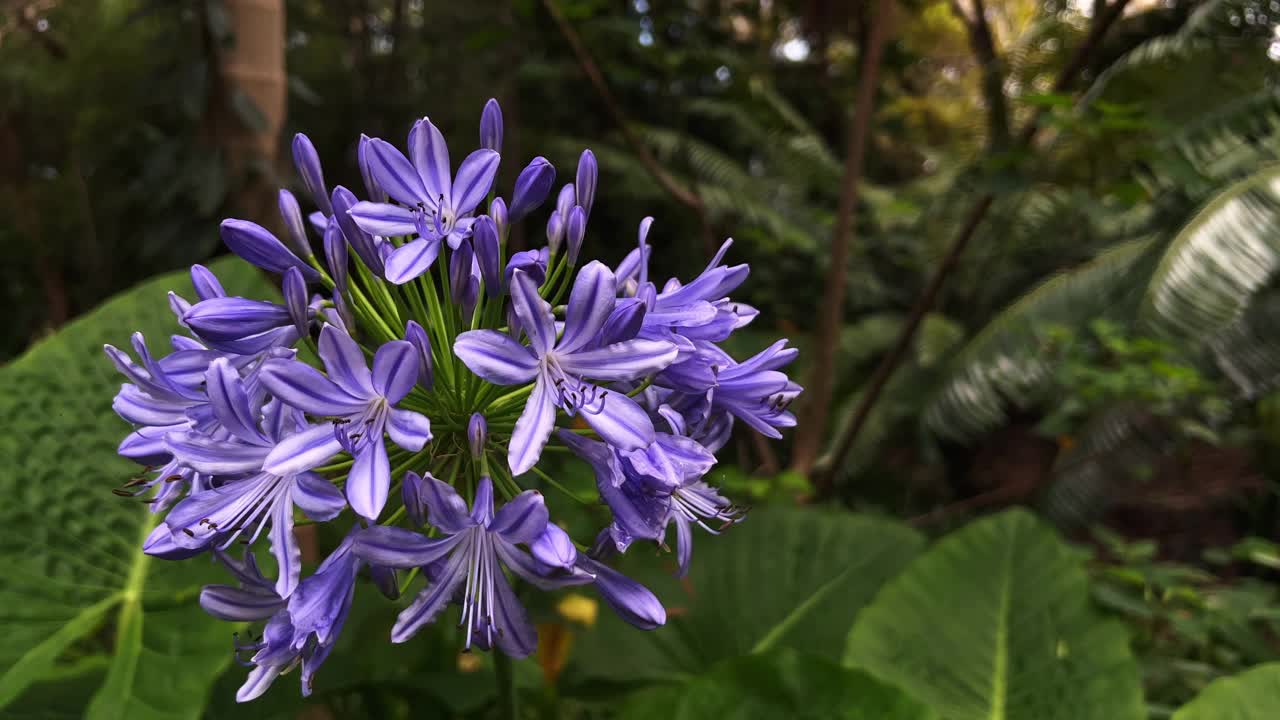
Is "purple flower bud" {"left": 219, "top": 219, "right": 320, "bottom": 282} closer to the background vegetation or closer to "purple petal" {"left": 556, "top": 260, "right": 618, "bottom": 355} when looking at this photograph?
"purple petal" {"left": 556, "top": 260, "right": 618, "bottom": 355}

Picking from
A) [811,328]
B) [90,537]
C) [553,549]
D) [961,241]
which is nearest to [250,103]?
[90,537]

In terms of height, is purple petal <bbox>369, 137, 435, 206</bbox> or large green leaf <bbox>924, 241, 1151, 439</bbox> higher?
large green leaf <bbox>924, 241, 1151, 439</bbox>

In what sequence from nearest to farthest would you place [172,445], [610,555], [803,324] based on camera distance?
[172,445] < [610,555] < [803,324]

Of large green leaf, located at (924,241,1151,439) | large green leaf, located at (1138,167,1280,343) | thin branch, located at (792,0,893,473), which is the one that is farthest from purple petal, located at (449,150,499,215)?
large green leaf, located at (924,241,1151,439)

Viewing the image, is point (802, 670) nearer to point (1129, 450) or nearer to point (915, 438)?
point (1129, 450)

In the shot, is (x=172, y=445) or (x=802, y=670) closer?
(x=172, y=445)

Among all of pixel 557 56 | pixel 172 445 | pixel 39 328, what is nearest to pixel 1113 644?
pixel 172 445
